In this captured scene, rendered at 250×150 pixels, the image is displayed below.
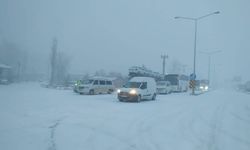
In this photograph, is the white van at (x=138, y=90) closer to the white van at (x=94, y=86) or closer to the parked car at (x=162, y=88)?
the white van at (x=94, y=86)

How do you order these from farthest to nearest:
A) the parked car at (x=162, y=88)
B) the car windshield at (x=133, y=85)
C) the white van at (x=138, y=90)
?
the parked car at (x=162, y=88) → the car windshield at (x=133, y=85) → the white van at (x=138, y=90)

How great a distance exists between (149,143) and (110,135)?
147 cm

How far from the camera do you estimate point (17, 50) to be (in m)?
111

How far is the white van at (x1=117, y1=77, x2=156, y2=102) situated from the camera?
869 inches

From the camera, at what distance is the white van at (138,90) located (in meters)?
22.1

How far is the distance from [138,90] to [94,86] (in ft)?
29.4

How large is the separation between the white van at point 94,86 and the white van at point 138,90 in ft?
22.9

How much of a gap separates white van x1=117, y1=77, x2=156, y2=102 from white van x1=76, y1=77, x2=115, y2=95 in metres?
6.97

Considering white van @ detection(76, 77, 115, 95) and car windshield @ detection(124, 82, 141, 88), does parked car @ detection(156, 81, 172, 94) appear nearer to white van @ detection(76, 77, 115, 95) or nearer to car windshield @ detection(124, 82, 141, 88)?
white van @ detection(76, 77, 115, 95)

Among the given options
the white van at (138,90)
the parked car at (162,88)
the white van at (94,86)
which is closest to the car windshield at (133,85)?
the white van at (138,90)

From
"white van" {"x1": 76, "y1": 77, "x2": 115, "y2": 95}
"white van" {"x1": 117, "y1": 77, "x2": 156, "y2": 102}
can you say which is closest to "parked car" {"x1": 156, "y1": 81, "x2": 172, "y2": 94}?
"white van" {"x1": 76, "y1": 77, "x2": 115, "y2": 95}

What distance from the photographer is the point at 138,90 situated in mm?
22453

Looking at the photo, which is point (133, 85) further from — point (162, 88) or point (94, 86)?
point (162, 88)

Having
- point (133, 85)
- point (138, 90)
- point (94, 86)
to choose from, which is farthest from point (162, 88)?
point (138, 90)
